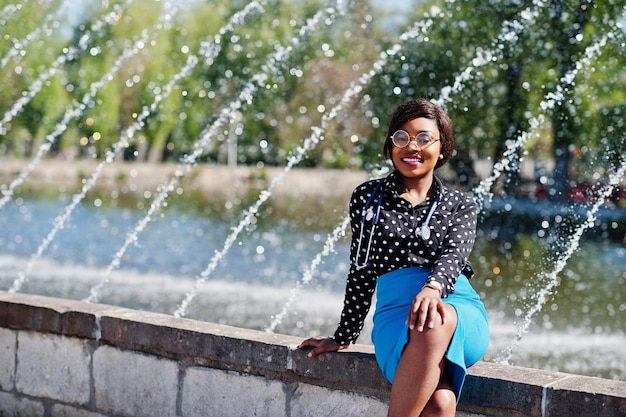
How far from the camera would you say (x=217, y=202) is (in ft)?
105

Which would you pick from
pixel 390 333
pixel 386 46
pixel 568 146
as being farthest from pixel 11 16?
pixel 390 333

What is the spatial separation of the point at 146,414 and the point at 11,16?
58.0ft

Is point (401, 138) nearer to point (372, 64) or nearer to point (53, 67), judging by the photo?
point (53, 67)

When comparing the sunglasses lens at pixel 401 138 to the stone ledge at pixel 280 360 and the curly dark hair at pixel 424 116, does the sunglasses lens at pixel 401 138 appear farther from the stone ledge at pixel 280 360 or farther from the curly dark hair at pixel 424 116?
the stone ledge at pixel 280 360

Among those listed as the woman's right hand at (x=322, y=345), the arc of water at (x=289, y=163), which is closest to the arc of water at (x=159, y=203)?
the arc of water at (x=289, y=163)

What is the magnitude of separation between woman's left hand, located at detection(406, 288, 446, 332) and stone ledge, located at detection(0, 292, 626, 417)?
0.55m

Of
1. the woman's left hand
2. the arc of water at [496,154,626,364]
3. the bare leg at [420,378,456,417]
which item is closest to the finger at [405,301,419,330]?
the woman's left hand

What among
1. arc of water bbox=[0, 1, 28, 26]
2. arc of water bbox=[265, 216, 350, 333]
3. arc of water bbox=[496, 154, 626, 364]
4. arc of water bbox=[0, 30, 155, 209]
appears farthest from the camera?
arc of water bbox=[0, 1, 28, 26]

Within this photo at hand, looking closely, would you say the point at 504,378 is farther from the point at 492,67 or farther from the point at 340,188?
the point at 340,188

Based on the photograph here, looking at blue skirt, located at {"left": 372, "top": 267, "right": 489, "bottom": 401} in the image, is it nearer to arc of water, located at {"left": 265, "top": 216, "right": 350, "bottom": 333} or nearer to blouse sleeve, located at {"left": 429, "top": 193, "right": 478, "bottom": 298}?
blouse sleeve, located at {"left": 429, "top": 193, "right": 478, "bottom": 298}

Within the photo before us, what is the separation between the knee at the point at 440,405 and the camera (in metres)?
3.31

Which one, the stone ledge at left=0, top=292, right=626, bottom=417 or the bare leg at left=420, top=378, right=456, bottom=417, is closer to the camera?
the bare leg at left=420, top=378, right=456, bottom=417

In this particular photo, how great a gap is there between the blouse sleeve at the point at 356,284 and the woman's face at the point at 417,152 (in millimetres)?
221

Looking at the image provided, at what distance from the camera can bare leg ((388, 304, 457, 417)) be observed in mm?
3262
